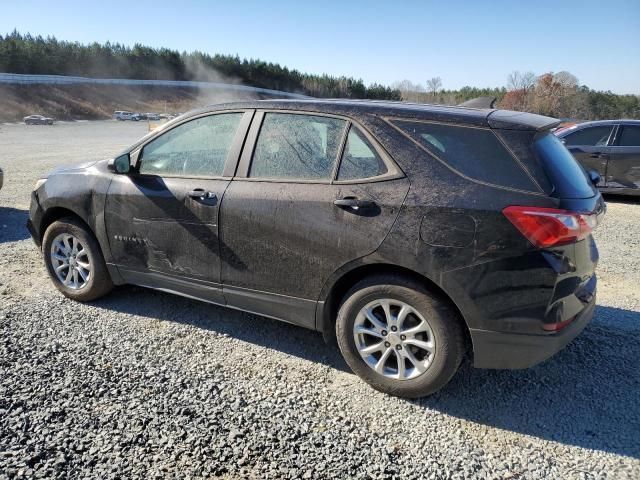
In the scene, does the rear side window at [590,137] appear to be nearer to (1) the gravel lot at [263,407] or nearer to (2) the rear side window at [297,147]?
(1) the gravel lot at [263,407]

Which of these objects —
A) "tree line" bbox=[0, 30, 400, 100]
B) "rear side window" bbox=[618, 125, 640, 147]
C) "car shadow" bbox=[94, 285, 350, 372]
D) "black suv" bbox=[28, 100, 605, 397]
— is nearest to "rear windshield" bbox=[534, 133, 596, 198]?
"black suv" bbox=[28, 100, 605, 397]

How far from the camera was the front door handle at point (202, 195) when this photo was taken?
11.5 ft

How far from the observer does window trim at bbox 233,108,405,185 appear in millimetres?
2992

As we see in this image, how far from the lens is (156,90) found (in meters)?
67.3

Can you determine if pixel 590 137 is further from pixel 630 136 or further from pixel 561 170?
pixel 561 170

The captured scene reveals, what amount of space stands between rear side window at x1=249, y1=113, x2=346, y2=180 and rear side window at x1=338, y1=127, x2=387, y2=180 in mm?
76

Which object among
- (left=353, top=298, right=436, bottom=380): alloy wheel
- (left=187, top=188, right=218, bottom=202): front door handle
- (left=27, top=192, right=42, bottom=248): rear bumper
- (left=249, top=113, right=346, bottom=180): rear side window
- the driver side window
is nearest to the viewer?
Result: (left=353, top=298, right=436, bottom=380): alloy wheel

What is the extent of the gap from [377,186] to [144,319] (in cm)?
233

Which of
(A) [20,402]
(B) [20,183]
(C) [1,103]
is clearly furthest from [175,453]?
(C) [1,103]

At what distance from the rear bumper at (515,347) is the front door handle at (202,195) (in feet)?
6.41

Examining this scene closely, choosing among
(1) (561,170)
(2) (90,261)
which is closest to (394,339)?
(1) (561,170)

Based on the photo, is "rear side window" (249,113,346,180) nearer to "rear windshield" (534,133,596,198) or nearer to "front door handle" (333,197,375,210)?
"front door handle" (333,197,375,210)

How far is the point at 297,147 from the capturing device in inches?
132

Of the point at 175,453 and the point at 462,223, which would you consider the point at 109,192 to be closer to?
the point at 175,453
